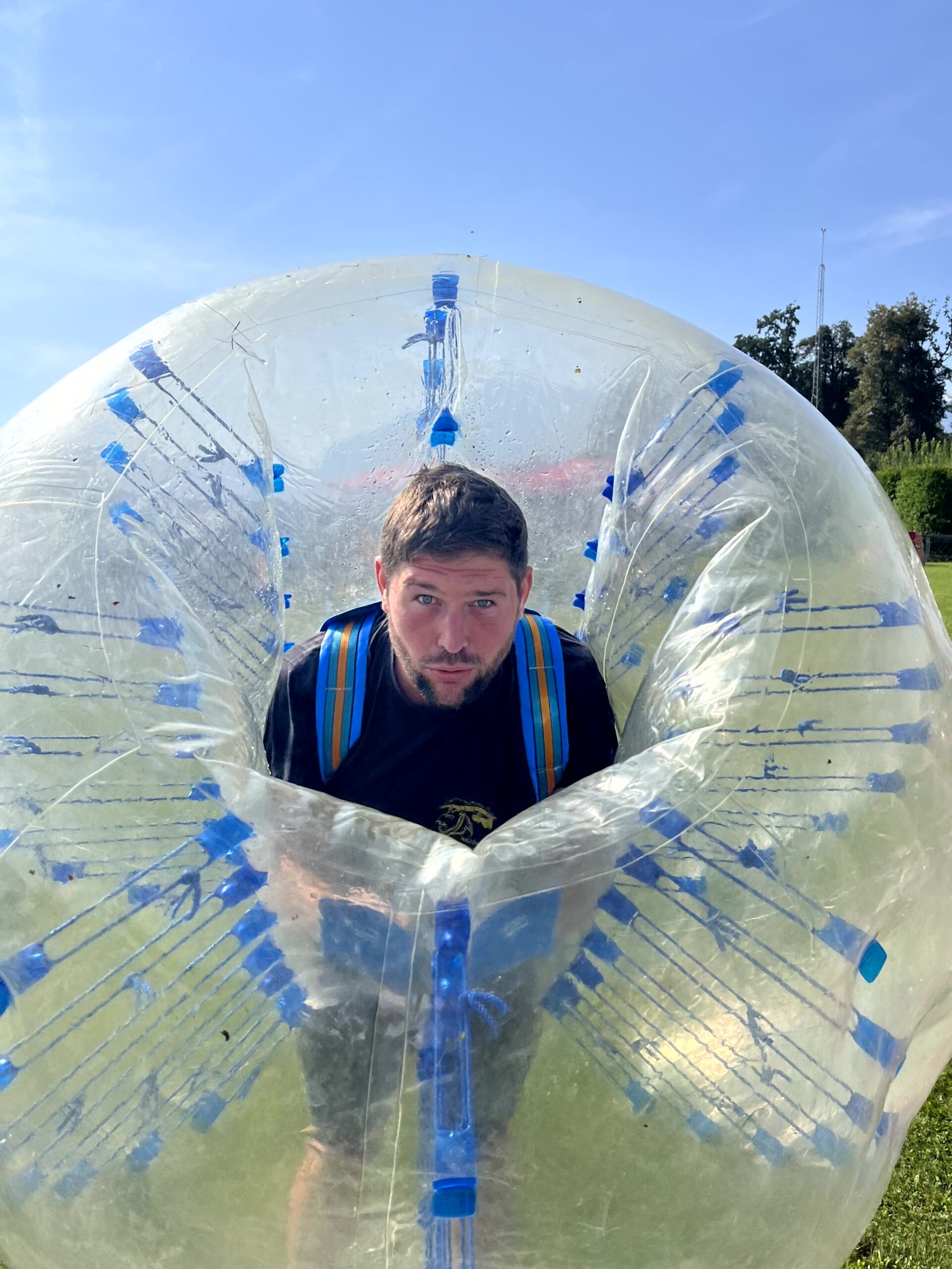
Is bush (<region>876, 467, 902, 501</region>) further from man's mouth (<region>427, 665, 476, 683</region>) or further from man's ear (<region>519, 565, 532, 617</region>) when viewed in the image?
man's mouth (<region>427, 665, 476, 683</region>)

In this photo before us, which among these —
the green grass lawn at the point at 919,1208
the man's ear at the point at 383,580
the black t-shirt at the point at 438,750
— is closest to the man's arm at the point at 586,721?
the black t-shirt at the point at 438,750

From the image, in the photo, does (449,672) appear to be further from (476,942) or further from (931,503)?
(931,503)

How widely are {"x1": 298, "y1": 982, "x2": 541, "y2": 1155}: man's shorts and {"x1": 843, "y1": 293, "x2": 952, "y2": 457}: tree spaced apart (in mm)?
32620

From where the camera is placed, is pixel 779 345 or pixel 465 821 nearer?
pixel 465 821

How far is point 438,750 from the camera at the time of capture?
206 centimetres

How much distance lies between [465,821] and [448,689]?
27 centimetres

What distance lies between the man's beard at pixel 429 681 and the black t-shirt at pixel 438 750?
17 mm

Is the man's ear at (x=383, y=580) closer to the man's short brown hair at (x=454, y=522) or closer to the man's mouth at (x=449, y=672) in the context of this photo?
the man's short brown hair at (x=454, y=522)

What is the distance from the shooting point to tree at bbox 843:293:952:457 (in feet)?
103

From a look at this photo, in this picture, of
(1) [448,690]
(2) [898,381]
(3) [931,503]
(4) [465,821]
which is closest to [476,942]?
(4) [465,821]

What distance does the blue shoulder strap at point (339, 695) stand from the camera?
2062mm

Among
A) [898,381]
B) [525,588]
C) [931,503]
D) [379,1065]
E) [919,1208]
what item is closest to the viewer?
[379,1065]

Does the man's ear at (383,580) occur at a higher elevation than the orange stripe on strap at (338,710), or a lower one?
higher

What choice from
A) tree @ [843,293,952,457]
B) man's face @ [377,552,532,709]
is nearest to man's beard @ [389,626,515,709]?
man's face @ [377,552,532,709]
